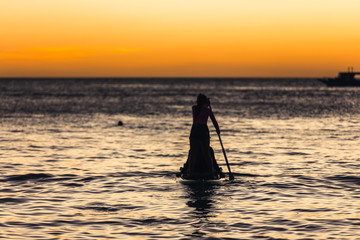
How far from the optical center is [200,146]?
1470 cm

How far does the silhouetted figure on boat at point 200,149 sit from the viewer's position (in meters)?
14.4

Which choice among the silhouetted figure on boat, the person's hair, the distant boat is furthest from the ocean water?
the distant boat

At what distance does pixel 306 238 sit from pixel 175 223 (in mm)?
2688

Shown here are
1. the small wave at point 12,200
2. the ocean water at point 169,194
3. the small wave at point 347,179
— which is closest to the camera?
the ocean water at point 169,194

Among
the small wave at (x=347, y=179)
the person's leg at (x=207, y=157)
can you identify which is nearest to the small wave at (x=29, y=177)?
the person's leg at (x=207, y=157)

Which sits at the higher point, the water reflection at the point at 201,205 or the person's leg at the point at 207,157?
the person's leg at the point at 207,157

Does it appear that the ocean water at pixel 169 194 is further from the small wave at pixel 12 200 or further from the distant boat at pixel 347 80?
the distant boat at pixel 347 80

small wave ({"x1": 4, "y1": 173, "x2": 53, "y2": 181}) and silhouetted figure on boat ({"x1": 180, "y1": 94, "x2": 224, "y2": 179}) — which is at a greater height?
silhouetted figure on boat ({"x1": 180, "y1": 94, "x2": 224, "y2": 179})

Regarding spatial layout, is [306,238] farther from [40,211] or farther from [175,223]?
[40,211]

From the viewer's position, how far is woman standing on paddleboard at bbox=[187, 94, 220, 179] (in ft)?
47.2

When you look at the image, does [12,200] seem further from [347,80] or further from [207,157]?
[347,80]

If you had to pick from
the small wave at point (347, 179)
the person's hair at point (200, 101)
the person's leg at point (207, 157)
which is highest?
the person's hair at point (200, 101)

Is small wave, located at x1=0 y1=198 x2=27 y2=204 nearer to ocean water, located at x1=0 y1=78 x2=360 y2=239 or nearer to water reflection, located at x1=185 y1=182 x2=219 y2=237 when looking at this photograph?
ocean water, located at x1=0 y1=78 x2=360 y2=239

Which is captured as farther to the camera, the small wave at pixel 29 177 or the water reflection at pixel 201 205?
the small wave at pixel 29 177
